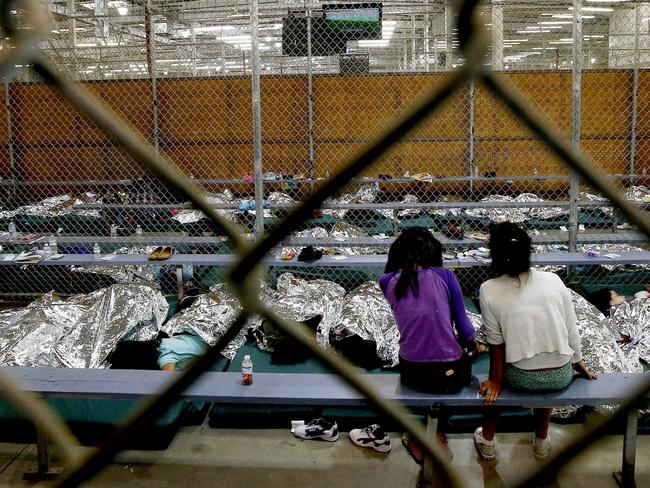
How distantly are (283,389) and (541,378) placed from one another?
1.37 meters

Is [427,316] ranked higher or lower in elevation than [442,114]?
lower

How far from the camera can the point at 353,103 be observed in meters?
9.93

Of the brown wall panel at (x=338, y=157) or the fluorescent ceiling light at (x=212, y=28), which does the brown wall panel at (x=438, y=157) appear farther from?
the fluorescent ceiling light at (x=212, y=28)

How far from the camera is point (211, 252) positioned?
6.38 meters

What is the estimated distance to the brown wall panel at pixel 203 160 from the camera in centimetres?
1022

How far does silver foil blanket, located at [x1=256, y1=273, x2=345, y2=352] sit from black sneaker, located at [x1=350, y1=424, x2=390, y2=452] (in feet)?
3.32

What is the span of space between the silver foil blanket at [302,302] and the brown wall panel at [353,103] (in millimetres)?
5107

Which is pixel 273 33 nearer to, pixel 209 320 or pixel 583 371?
pixel 209 320

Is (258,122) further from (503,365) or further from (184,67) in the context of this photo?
(184,67)

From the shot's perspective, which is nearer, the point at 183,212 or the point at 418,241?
the point at 418,241

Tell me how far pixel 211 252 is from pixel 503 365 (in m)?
4.19

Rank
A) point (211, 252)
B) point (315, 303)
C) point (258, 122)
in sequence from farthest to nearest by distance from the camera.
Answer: point (211, 252) → point (258, 122) → point (315, 303)

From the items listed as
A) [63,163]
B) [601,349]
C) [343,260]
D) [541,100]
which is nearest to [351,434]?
[601,349]

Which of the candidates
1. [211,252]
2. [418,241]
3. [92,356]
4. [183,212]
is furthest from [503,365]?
[183,212]
